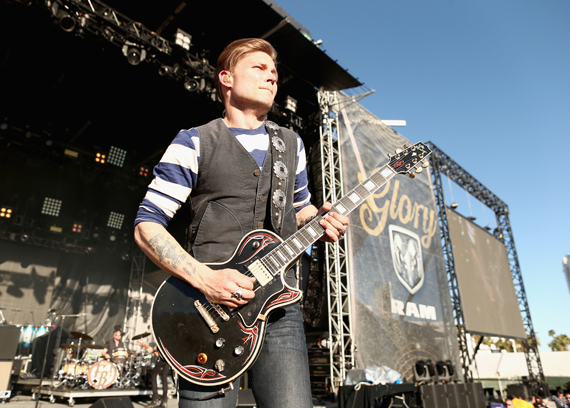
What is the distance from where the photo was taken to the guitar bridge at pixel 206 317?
1317 mm

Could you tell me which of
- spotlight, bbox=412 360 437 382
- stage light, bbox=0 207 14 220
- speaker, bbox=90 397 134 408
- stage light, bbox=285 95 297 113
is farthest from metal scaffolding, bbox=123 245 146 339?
speaker, bbox=90 397 134 408

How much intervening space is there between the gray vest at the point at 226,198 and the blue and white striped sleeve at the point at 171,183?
0.05m

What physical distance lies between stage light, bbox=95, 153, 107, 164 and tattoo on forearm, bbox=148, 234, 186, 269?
14.0m

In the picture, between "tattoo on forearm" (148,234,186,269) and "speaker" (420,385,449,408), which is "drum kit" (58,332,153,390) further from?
"tattoo on forearm" (148,234,186,269)

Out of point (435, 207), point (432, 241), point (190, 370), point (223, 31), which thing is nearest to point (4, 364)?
point (190, 370)

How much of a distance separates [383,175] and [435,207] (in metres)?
14.1

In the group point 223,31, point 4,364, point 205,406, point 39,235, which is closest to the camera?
point 205,406

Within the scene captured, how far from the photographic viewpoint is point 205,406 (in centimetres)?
122

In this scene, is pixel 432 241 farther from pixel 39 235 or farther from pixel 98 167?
pixel 39 235

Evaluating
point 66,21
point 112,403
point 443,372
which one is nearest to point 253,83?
point 112,403

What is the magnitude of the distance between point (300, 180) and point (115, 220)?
1510cm

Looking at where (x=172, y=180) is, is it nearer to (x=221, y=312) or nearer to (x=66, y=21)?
(x=221, y=312)

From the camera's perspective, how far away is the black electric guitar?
127 cm

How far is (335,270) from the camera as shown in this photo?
10172 mm
